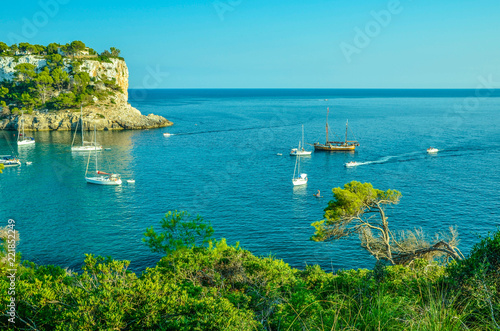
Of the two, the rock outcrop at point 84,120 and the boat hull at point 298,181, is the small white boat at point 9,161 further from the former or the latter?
the boat hull at point 298,181

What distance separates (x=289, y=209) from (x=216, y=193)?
12064 mm

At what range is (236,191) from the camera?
55344 mm

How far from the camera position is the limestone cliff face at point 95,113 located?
10488cm

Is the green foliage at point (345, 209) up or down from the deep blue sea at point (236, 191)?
up

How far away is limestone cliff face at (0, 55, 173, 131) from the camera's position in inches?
4129

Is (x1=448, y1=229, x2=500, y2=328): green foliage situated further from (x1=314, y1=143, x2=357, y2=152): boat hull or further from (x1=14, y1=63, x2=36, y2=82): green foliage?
(x1=14, y1=63, x2=36, y2=82): green foliage

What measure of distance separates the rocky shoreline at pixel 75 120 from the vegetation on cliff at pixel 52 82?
2.44m

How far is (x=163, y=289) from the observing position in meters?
10.7

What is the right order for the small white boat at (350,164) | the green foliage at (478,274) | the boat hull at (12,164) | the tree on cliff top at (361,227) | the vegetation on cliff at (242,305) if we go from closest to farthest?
the vegetation on cliff at (242,305), the green foliage at (478,274), the tree on cliff top at (361,227), the boat hull at (12,164), the small white boat at (350,164)

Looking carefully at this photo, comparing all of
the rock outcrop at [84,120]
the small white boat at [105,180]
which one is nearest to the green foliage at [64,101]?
the rock outcrop at [84,120]

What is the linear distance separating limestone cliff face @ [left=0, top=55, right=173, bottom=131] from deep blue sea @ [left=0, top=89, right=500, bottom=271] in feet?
26.7

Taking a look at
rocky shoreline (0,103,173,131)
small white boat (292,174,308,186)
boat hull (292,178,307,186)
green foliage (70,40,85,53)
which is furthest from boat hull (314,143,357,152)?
green foliage (70,40,85,53)

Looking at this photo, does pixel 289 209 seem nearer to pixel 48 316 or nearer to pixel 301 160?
pixel 301 160

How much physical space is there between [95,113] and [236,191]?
2824 inches
